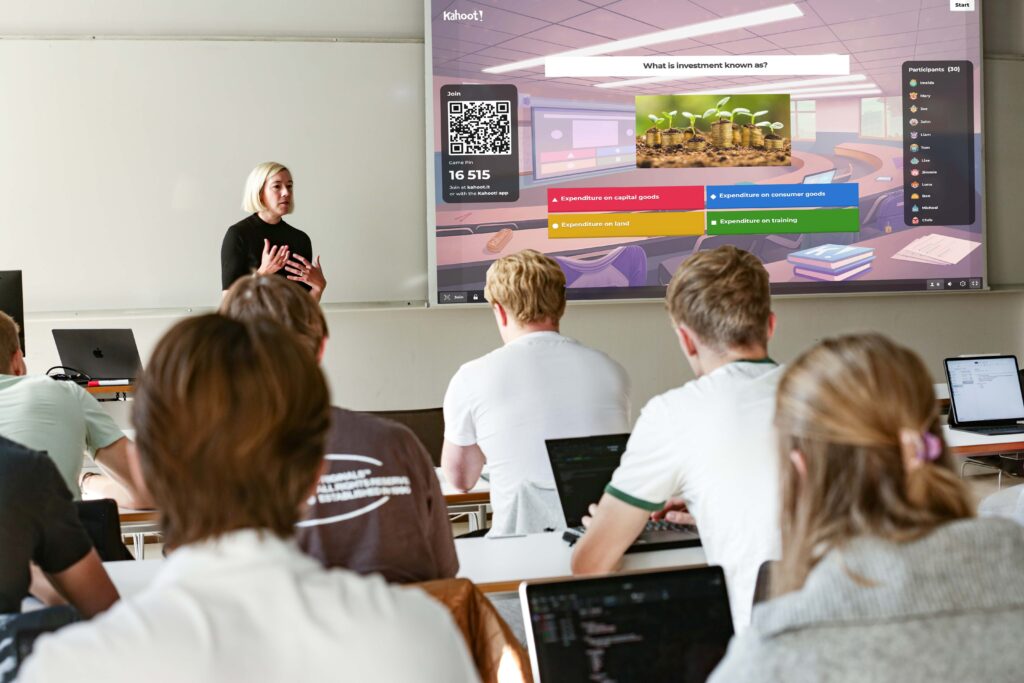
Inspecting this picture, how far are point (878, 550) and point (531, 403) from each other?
189 cm

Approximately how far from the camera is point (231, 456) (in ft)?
3.34

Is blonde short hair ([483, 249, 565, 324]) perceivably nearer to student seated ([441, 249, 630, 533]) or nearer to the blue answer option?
student seated ([441, 249, 630, 533])

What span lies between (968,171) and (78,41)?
5026 millimetres

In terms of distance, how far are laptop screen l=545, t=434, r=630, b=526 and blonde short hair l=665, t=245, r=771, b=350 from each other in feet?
1.37

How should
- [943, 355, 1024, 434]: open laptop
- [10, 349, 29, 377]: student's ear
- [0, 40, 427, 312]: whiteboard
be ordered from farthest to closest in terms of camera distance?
1. [0, 40, 427, 312]: whiteboard
2. [943, 355, 1024, 434]: open laptop
3. [10, 349, 29, 377]: student's ear

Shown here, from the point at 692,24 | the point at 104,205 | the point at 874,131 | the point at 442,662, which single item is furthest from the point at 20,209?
the point at 442,662

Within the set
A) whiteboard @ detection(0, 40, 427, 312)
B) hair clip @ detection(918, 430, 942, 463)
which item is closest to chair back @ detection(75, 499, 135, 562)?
Result: hair clip @ detection(918, 430, 942, 463)

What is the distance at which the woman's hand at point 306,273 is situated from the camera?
5215mm

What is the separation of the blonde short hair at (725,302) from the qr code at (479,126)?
12.4 feet

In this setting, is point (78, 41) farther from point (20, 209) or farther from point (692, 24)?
point (692, 24)

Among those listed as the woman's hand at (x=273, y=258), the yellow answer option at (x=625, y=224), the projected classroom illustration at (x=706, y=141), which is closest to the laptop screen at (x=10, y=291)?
the woman's hand at (x=273, y=258)

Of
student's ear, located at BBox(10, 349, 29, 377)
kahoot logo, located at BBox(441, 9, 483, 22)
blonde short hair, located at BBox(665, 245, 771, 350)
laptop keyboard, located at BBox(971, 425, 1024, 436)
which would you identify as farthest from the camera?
kahoot logo, located at BBox(441, 9, 483, 22)

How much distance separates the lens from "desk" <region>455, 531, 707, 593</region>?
2.12 m

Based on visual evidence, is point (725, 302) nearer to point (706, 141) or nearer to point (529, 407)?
point (529, 407)
